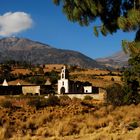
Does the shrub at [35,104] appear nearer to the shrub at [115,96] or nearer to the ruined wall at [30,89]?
the shrub at [115,96]

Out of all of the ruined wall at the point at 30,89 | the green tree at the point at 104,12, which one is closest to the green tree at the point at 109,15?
the green tree at the point at 104,12

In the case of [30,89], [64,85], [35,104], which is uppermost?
[64,85]

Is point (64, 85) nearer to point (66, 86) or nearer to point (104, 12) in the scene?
point (66, 86)

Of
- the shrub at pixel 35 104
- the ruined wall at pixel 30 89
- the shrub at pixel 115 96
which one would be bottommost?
the shrub at pixel 35 104

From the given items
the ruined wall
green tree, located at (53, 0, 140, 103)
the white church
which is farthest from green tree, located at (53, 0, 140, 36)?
the ruined wall

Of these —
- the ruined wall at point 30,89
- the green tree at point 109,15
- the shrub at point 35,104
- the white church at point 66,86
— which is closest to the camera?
the green tree at point 109,15

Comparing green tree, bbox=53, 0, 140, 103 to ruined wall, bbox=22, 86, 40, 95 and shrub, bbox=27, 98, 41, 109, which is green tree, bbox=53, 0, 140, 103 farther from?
ruined wall, bbox=22, 86, 40, 95

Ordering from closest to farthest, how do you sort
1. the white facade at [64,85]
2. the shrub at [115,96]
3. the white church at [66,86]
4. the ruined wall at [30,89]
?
1. the shrub at [115,96]
2. the white facade at [64,85]
3. the white church at [66,86]
4. the ruined wall at [30,89]

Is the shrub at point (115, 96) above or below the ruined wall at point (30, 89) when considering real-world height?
below

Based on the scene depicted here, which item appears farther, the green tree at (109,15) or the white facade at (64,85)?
the white facade at (64,85)

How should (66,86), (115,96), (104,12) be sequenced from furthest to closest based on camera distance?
(66,86) → (115,96) → (104,12)

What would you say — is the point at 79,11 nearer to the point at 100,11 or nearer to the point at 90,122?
the point at 100,11

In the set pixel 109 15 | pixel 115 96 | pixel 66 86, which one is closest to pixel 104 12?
pixel 109 15

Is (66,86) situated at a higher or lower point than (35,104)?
higher
